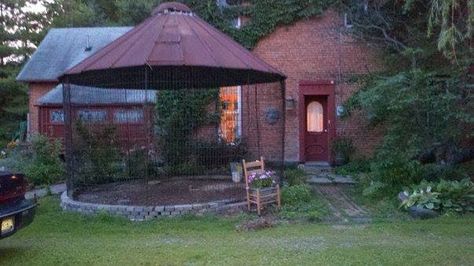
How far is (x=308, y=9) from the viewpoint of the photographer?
56.6ft

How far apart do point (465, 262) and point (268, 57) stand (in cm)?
1200

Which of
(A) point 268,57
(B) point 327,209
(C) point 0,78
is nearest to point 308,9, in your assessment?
(A) point 268,57

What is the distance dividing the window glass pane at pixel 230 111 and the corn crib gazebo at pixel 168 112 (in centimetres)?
3

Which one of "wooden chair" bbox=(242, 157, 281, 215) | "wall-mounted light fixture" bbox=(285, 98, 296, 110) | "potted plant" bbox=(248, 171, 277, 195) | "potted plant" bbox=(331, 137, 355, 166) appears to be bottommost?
"wooden chair" bbox=(242, 157, 281, 215)

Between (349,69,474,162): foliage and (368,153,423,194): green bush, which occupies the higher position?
(349,69,474,162): foliage

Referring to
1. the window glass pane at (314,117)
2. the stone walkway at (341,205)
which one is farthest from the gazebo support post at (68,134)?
the window glass pane at (314,117)

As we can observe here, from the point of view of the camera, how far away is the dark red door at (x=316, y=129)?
17.8 metres

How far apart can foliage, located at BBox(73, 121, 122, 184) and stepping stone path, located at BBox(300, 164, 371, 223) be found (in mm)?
5321

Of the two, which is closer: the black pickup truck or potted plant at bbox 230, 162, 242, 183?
the black pickup truck

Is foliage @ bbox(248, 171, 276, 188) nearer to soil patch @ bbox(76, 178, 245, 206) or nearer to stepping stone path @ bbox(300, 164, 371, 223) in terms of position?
soil patch @ bbox(76, 178, 245, 206)

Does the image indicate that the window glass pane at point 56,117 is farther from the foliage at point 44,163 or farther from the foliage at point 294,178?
the foliage at point 294,178

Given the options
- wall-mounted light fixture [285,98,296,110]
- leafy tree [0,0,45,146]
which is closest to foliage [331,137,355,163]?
wall-mounted light fixture [285,98,296,110]

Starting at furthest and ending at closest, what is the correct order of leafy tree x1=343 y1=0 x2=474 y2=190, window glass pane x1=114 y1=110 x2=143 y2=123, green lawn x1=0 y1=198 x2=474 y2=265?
window glass pane x1=114 y1=110 x2=143 y2=123, leafy tree x1=343 y1=0 x2=474 y2=190, green lawn x1=0 y1=198 x2=474 y2=265

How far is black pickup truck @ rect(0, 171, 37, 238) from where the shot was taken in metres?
6.57
